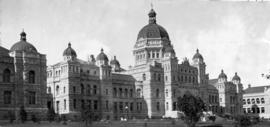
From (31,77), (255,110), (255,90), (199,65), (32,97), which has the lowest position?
(255,110)

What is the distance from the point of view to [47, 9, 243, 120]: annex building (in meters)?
68.6

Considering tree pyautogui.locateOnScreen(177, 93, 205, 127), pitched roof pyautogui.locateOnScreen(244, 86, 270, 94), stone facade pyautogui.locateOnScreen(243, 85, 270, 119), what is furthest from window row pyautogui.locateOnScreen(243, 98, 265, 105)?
tree pyautogui.locateOnScreen(177, 93, 205, 127)

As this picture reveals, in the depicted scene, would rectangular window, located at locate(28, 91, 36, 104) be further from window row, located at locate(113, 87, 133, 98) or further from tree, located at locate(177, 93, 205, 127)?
window row, located at locate(113, 87, 133, 98)

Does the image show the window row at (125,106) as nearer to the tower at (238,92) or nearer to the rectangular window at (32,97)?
the rectangular window at (32,97)

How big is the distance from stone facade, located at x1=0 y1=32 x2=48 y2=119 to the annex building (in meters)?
11.3

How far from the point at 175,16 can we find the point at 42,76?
26.0m

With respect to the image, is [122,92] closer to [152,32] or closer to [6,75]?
[152,32]

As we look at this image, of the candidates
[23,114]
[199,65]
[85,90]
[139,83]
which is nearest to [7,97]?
[23,114]

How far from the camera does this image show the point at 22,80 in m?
54.8

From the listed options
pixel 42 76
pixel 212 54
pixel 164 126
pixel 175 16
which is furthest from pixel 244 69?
pixel 42 76

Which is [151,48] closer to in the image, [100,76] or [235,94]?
[100,76]

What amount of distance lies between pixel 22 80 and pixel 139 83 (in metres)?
29.8

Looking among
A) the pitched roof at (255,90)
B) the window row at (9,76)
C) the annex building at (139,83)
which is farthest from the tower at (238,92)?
the window row at (9,76)

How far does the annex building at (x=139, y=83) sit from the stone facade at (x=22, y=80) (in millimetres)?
11256
